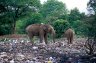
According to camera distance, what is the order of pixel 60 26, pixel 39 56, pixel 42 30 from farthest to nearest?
pixel 60 26, pixel 42 30, pixel 39 56

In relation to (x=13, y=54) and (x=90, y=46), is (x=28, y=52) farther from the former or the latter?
(x=90, y=46)

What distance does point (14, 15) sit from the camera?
41.2 m

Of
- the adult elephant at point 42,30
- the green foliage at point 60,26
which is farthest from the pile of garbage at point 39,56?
the green foliage at point 60,26

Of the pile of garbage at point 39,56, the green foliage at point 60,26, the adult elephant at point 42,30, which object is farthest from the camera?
the green foliage at point 60,26

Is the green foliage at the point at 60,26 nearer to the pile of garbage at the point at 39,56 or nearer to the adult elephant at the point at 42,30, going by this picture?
the adult elephant at the point at 42,30

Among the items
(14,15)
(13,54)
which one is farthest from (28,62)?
(14,15)

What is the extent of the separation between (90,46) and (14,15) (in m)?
25.6

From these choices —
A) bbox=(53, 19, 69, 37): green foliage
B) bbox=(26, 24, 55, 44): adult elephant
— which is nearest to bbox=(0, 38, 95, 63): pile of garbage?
bbox=(26, 24, 55, 44): adult elephant

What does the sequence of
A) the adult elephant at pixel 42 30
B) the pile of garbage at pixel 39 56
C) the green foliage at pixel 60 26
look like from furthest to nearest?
the green foliage at pixel 60 26
the adult elephant at pixel 42 30
the pile of garbage at pixel 39 56

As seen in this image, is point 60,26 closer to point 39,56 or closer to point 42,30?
point 42,30

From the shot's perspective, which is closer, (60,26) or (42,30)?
(42,30)

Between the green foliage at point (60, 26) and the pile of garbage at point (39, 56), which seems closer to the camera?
the pile of garbage at point (39, 56)

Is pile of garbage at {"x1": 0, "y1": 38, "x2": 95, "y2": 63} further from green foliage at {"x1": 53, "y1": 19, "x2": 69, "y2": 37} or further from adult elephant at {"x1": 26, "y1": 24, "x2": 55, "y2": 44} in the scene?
green foliage at {"x1": 53, "y1": 19, "x2": 69, "y2": 37}

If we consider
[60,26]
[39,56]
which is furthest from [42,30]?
[60,26]
